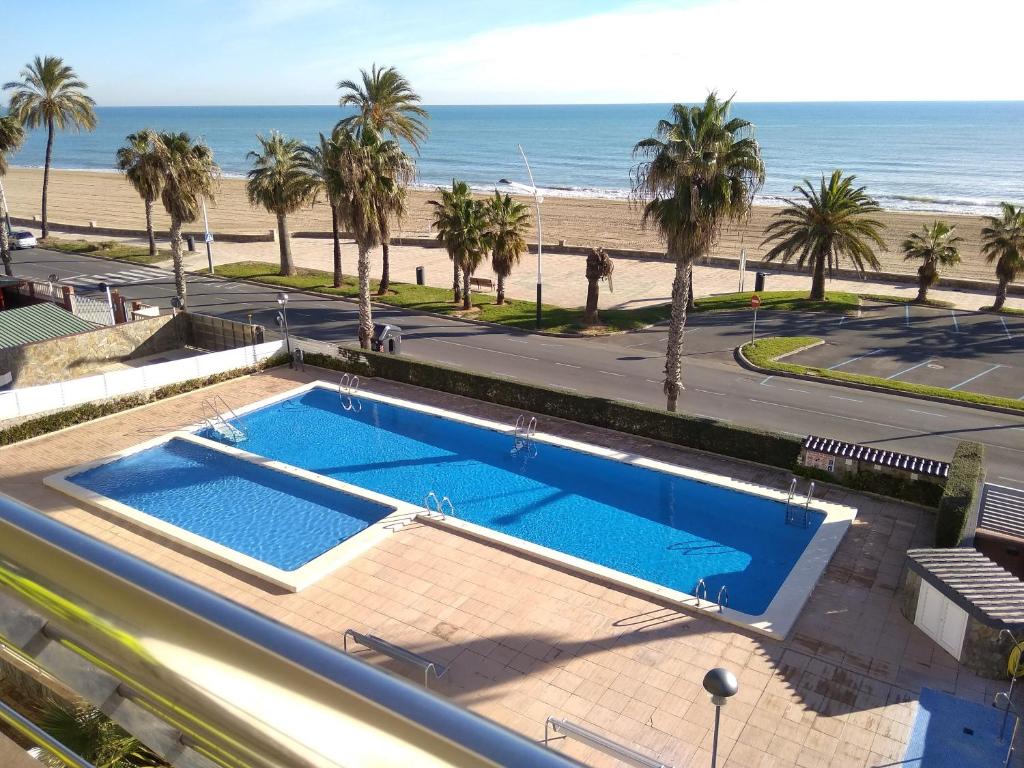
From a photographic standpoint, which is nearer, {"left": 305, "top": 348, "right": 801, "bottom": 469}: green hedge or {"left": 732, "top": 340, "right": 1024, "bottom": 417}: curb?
{"left": 305, "top": 348, "right": 801, "bottom": 469}: green hedge

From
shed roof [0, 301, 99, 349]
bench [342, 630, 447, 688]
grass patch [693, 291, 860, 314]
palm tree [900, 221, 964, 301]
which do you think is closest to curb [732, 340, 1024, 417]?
grass patch [693, 291, 860, 314]

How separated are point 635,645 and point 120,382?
19738 mm

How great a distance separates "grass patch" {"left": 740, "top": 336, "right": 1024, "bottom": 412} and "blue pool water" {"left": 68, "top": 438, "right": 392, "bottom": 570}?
65.1 feet

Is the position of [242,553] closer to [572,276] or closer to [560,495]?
[560,495]

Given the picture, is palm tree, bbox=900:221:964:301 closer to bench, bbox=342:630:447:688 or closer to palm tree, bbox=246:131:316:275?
palm tree, bbox=246:131:316:275

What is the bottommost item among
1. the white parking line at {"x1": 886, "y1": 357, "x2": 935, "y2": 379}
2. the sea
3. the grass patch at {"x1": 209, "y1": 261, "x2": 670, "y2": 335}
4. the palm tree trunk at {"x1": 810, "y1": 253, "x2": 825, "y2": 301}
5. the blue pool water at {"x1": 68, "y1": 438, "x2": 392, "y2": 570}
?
the blue pool water at {"x1": 68, "y1": 438, "x2": 392, "y2": 570}

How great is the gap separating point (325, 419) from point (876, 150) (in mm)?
153117

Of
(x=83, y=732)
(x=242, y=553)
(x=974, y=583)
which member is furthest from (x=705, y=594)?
(x=83, y=732)

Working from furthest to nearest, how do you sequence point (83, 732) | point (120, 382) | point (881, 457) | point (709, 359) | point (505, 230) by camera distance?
point (505, 230) < point (709, 359) < point (120, 382) < point (881, 457) < point (83, 732)

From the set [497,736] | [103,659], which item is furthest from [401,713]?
[103,659]

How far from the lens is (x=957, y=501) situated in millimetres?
17234

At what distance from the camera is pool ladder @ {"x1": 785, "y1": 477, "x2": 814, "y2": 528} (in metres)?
19.7

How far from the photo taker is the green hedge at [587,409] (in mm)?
22359

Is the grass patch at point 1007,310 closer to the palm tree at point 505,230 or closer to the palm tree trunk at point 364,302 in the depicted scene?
the palm tree at point 505,230
